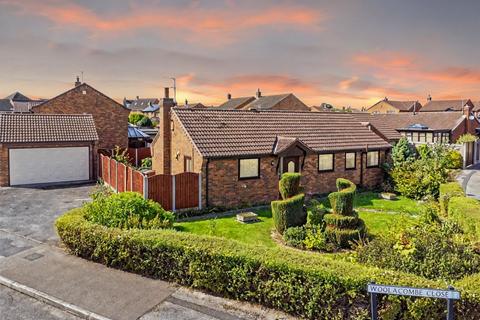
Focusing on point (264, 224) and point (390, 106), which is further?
point (390, 106)

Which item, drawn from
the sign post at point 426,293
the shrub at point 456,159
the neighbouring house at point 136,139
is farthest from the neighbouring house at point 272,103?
the sign post at point 426,293

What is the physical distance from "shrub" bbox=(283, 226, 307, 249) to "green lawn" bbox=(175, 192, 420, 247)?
0.52 metres

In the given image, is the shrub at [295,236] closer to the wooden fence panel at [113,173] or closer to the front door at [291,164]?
the front door at [291,164]

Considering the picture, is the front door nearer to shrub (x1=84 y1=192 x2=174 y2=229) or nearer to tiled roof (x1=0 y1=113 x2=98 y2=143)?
shrub (x1=84 y1=192 x2=174 y2=229)

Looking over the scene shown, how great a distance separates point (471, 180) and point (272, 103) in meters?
36.3

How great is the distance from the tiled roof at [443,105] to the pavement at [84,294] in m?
90.7

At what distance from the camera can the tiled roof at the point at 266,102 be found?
193 ft

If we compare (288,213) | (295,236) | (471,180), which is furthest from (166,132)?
(471,180)

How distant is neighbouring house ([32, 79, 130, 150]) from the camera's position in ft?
109

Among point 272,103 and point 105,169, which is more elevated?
point 272,103

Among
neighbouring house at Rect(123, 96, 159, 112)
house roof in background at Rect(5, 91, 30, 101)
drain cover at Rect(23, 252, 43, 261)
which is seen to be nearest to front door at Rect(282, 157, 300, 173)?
drain cover at Rect(23, 252, 43, 261)

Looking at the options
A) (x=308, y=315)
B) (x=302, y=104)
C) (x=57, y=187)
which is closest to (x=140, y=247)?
(x=308, y=315)

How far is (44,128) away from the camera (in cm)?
2594

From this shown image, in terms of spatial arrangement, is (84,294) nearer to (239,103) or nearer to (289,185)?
(289,185)
